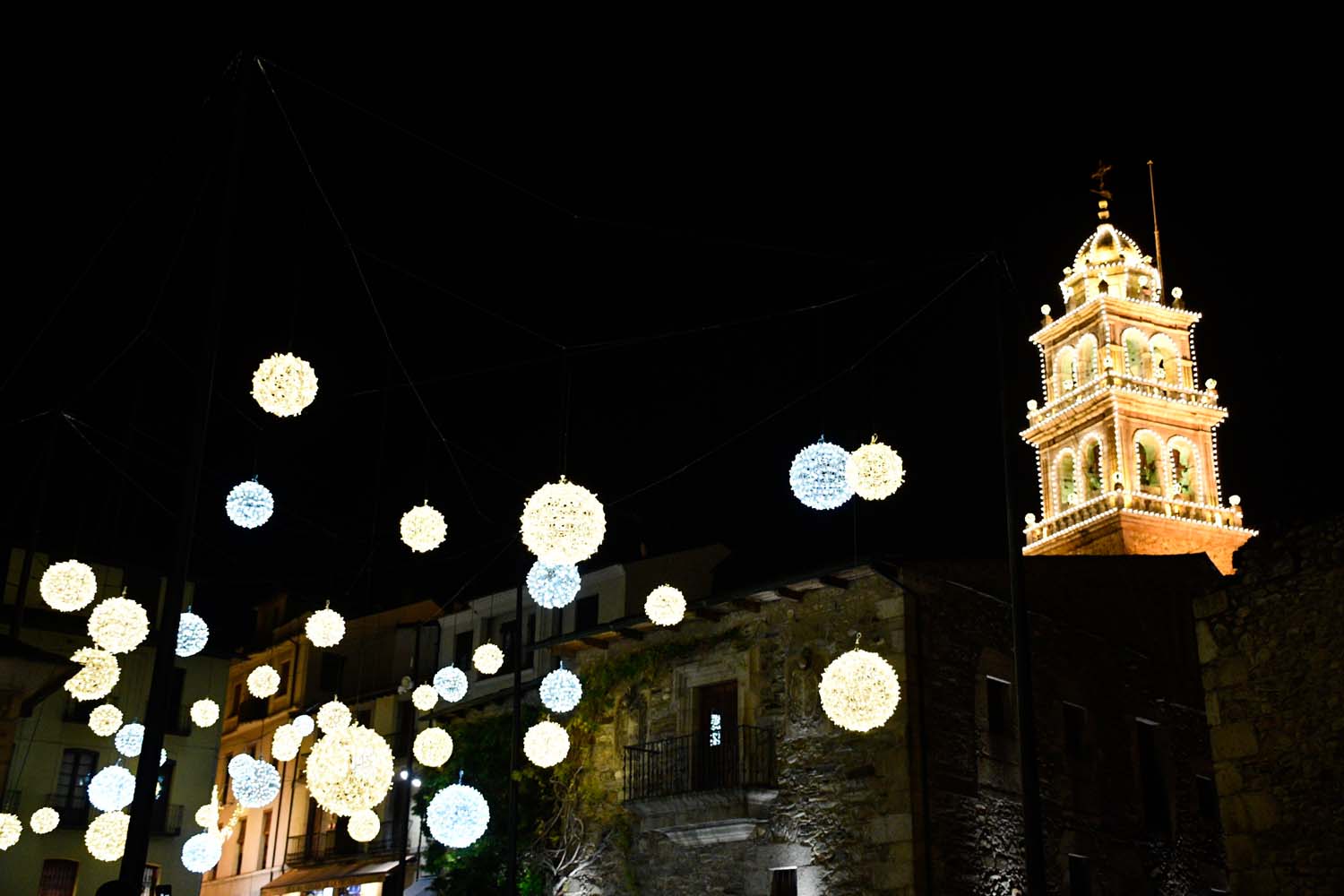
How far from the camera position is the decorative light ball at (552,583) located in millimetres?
18109

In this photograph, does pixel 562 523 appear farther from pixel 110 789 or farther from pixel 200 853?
pixel 200 853

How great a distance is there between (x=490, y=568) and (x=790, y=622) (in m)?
13.9

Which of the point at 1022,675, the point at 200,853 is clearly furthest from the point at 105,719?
the point at 1022,675

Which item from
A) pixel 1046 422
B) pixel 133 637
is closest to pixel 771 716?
pixel 133 637

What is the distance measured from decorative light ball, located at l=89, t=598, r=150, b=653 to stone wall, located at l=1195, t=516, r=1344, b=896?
37.2ft

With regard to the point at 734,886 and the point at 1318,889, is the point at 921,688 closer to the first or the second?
the point at 734,886

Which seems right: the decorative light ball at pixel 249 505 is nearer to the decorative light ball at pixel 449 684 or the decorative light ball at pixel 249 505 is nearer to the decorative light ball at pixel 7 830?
the decorative light ball at pixel 449 684

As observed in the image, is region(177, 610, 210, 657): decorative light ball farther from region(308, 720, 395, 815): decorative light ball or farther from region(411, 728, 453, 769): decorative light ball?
region(411, 728, 453, 769): decorative light ball

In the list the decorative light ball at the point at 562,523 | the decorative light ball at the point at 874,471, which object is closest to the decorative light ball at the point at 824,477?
the decorative light ball at the point at 874,471

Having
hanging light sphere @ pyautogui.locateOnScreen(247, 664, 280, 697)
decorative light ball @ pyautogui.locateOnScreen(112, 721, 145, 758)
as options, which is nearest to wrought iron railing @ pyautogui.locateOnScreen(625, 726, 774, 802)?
hanging light sphere @ pyautogui.locateOnScreen(247, 664, 280, 697)

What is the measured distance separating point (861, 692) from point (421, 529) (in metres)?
5.61

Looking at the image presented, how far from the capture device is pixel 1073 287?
139 feet

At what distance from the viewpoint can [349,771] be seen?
1591cm

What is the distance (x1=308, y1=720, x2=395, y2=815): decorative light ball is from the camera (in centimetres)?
1585
